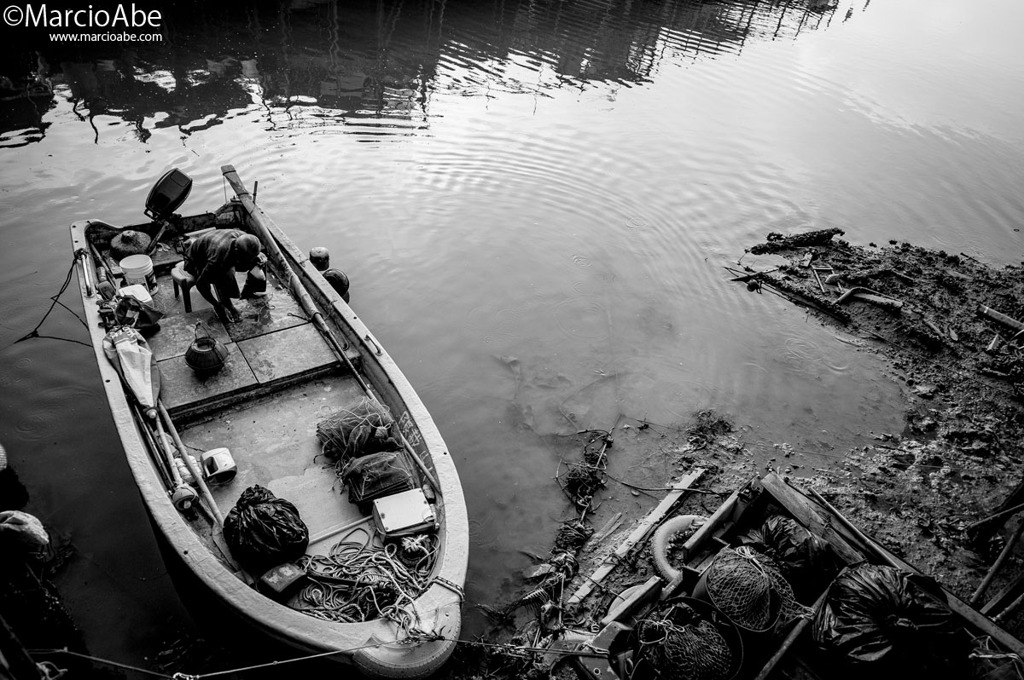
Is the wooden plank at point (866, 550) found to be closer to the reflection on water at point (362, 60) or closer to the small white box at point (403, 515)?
the small white box at point (403, 515)

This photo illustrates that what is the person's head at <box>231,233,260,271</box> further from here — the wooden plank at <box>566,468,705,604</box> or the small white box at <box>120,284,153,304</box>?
the wooden plank at <box>566,468,705,604</box>

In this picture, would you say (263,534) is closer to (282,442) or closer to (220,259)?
(282,442)

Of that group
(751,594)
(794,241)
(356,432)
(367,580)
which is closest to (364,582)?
(367,580)

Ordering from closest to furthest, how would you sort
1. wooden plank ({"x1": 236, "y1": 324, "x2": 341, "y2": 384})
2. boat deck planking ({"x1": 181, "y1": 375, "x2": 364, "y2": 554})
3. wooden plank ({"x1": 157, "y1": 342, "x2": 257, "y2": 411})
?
boat deck planking ({"x1": 181, "y1": 375, "x2": 364, "y2": 554}), wooden plank ({"x1": 157, "y1": 342, "x2": 257, "y2": 411}), wooden plank ({"x1": 236, "y1": 324, "x2": 341, "y2": 384})

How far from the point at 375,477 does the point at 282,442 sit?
1.47m

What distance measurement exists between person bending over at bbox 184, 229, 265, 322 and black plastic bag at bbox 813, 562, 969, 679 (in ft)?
23.6

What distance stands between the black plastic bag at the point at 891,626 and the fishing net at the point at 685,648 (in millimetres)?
829

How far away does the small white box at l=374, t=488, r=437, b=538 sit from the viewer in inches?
213

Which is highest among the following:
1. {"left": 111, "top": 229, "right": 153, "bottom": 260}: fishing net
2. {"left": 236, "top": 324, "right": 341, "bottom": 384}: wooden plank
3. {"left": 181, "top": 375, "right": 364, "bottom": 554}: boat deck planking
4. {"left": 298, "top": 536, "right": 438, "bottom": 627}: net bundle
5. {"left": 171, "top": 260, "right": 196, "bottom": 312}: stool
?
{"left": 171, "top": 260, "right": 196, "bottom": 312}: stool

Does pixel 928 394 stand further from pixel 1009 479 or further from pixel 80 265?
pixel 80 265

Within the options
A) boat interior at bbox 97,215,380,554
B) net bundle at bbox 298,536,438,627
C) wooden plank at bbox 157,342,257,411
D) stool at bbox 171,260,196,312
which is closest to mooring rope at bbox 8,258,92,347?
boat interior at bbox 97,215,380,554

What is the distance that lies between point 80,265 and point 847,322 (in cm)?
1309

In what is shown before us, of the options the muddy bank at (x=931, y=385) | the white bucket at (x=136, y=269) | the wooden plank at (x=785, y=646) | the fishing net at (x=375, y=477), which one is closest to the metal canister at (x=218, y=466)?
the fishing net at (x=375, y=477)

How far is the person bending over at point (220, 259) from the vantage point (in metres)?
7.08
